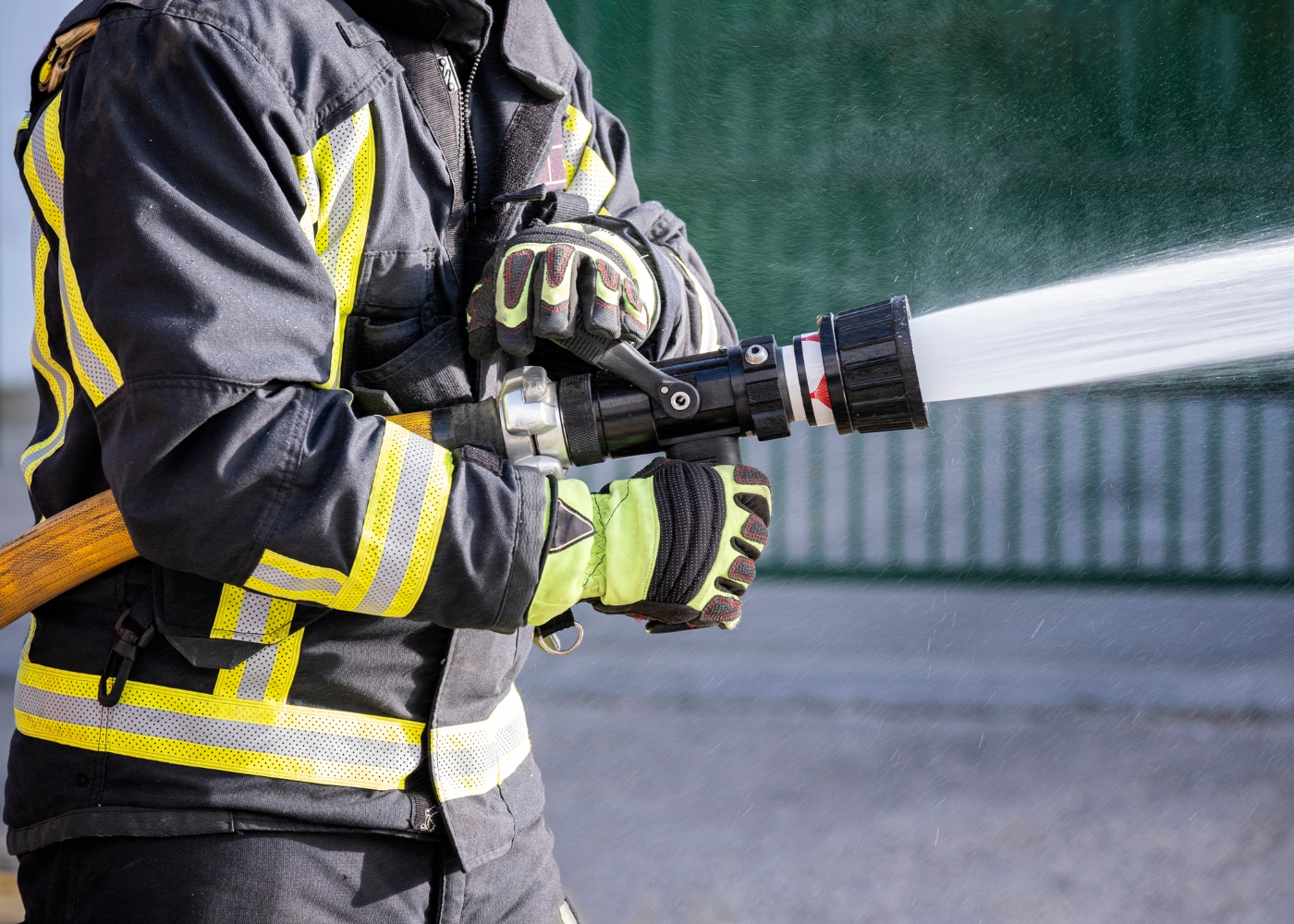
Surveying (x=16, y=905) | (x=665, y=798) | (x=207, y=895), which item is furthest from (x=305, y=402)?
(x=665, y=798)

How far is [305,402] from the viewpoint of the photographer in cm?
129

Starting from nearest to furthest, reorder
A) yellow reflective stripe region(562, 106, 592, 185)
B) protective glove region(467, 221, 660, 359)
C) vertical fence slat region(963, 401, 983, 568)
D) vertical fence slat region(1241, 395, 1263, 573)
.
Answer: protective glove region(467, 221, 660, 359) → yellow reflective stripe region(562, 106, 592, 185) → vertical fence slat region(1241, 395, 1263, 573) → vertical fence slat region(963, 401, 983, 568)

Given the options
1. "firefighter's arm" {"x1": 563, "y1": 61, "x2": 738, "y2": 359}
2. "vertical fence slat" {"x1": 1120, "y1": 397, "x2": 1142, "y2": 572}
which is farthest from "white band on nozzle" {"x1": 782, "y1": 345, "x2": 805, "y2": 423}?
"vertical fence slat" {"x1": 1120, "y1": 397, "x2": 1142, "y2": 572}

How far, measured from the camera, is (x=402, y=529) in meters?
1.30

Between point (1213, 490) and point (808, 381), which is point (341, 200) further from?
point (1213, 490)

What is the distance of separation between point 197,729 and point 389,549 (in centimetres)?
35

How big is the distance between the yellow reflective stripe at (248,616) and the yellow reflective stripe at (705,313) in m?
0.80

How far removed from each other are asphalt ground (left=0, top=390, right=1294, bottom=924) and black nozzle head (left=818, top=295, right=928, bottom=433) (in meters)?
1.86

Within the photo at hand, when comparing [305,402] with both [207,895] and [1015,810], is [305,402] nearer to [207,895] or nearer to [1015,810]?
[207,895]

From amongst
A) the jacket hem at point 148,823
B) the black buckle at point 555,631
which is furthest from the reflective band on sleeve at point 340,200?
the jacket hem at point 148,823

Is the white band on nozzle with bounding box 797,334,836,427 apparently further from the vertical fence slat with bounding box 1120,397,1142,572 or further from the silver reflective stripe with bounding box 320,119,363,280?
the vertical fence slat with bounding box 1120,397,1142,572

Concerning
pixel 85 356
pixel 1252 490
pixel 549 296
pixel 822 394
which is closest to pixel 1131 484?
pixel 1252 490

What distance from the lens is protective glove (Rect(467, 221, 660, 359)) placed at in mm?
1453

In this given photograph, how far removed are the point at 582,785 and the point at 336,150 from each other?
2.56m
